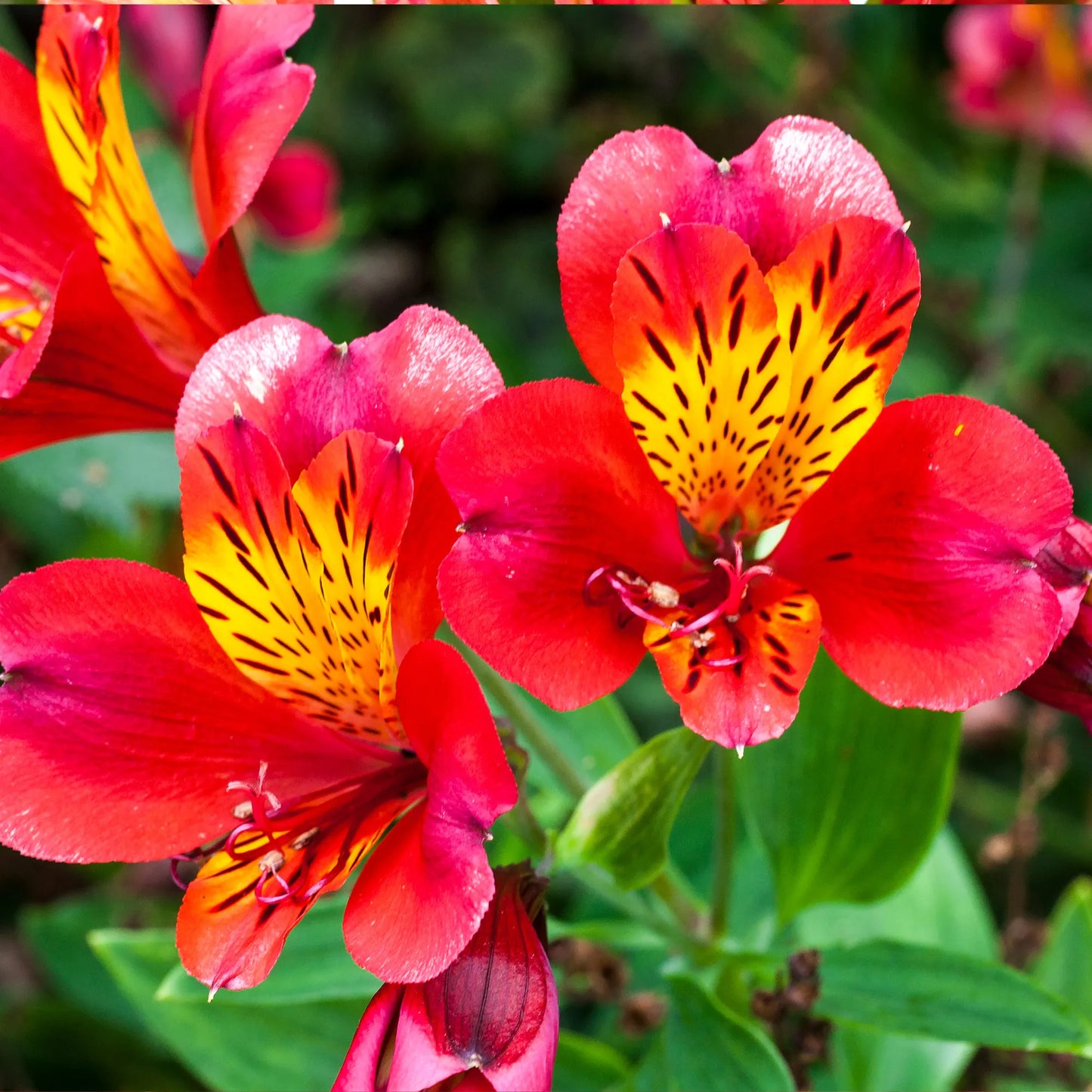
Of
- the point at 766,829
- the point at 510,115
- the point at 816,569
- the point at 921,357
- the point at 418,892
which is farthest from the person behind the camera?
the point at 510,115

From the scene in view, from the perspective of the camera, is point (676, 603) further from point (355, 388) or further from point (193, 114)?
point (193, 114)

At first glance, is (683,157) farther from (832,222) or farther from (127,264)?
(127,264)

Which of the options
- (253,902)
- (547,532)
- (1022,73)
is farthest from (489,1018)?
(1022,73)

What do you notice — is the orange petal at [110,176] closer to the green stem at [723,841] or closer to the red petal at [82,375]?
the red petal at [82,375]

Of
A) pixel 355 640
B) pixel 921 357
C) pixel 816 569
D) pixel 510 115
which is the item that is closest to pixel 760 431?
pixel 816 569

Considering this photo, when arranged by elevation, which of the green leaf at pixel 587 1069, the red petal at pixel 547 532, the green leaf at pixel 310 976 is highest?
the red petal at pixel 547 532

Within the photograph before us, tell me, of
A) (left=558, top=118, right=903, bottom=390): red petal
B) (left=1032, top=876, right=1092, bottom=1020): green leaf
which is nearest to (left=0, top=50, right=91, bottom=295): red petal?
(left=558, top=118, right=903, bottom=390): red petal

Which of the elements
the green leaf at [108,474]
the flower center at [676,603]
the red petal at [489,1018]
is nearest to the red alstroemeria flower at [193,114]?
the green leaf at [108,474]
